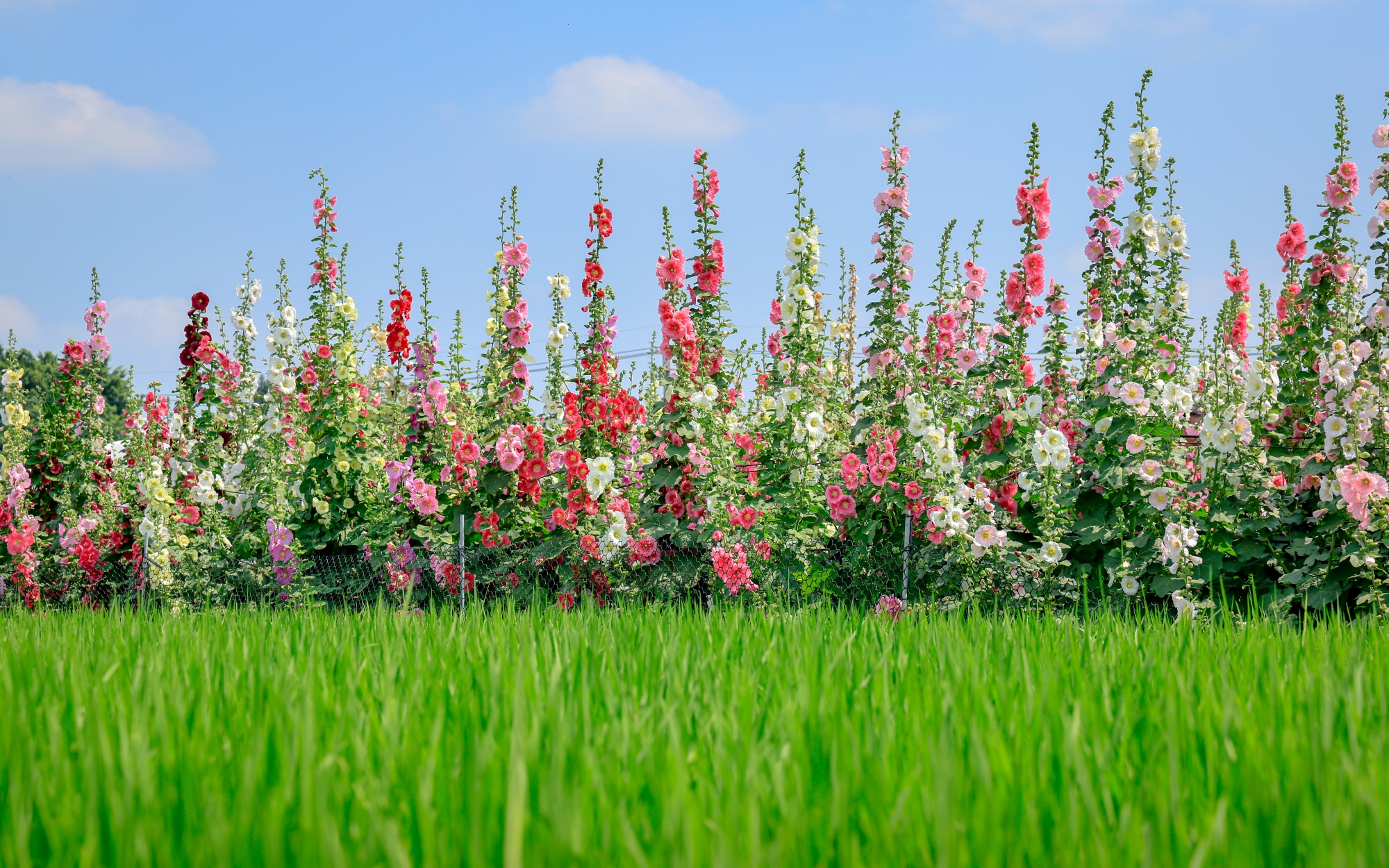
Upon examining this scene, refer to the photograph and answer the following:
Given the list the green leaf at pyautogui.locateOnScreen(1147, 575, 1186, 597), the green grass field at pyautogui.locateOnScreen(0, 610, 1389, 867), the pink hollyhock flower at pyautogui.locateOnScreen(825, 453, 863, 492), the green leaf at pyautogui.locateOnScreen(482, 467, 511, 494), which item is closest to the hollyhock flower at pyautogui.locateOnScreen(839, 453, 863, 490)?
the pink hollyhock flower at pyautogui.locateOnScreen(825, 453, 863, 492)

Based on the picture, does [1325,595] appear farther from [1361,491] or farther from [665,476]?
[665,476]

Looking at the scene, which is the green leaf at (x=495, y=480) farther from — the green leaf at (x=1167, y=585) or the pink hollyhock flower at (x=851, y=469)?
the green leaf at (x=1167, y=585)

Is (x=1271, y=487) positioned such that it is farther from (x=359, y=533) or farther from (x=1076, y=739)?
(x=359, y=533)

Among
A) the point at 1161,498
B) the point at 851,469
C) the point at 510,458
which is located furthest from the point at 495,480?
the point at 1161,498

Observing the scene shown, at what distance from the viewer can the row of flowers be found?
5668 mm

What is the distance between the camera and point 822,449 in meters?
7.00

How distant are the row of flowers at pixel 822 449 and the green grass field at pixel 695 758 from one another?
3038mm

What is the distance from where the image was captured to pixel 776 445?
6617 mm

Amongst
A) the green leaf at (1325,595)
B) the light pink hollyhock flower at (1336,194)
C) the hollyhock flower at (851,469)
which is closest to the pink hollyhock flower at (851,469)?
the hollyhock flower at (851,469)

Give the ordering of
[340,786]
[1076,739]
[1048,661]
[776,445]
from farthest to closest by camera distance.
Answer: [776,445] → [1048,661] → [1076,739] → [340,786]

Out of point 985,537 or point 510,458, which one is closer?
point 985,537

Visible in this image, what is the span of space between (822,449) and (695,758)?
534cm

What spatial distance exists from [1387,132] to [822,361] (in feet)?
12.4

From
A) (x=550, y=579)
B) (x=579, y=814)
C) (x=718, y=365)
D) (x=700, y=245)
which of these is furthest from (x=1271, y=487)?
(x=579, y=814)
